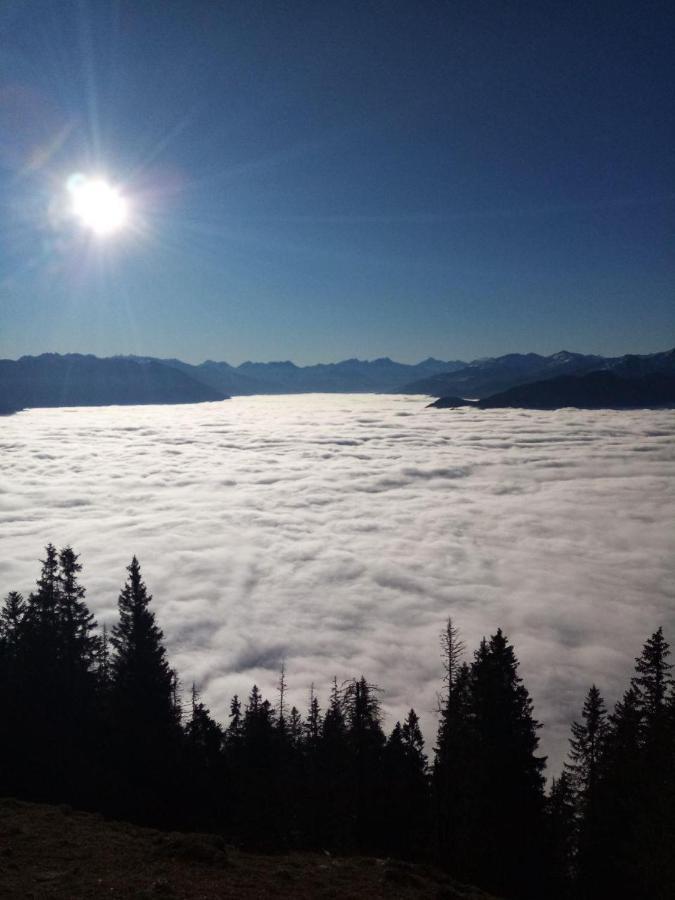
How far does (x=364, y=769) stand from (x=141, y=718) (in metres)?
14.1

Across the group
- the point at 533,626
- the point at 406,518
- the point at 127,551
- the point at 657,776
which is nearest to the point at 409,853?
the point at 657,776

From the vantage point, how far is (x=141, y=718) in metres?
28.3

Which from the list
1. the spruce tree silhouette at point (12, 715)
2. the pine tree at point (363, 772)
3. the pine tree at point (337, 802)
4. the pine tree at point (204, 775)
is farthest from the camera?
the pine tree at point (337, 802)

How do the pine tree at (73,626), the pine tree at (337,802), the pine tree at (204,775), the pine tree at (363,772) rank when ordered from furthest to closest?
the pine tree at (73,626), the pine tree at (337,802), the pine tree at (363,772), the pine tree at (204,775)

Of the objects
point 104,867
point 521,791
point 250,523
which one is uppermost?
point 104,867

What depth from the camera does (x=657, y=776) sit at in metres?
21.8

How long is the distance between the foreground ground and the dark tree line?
6.18m

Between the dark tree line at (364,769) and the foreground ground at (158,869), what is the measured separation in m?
6.18

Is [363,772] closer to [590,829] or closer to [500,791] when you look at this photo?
[500,791]

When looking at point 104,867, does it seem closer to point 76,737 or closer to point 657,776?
point 76,737

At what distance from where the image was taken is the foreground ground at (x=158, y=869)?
43.9ft

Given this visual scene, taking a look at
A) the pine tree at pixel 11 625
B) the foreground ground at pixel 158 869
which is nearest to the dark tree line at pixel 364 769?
the pine tree at pixel 11 625

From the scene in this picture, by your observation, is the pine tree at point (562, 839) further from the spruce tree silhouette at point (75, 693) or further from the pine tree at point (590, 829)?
the spruce tree silhouette at point (75, 693)

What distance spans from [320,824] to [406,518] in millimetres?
166999
